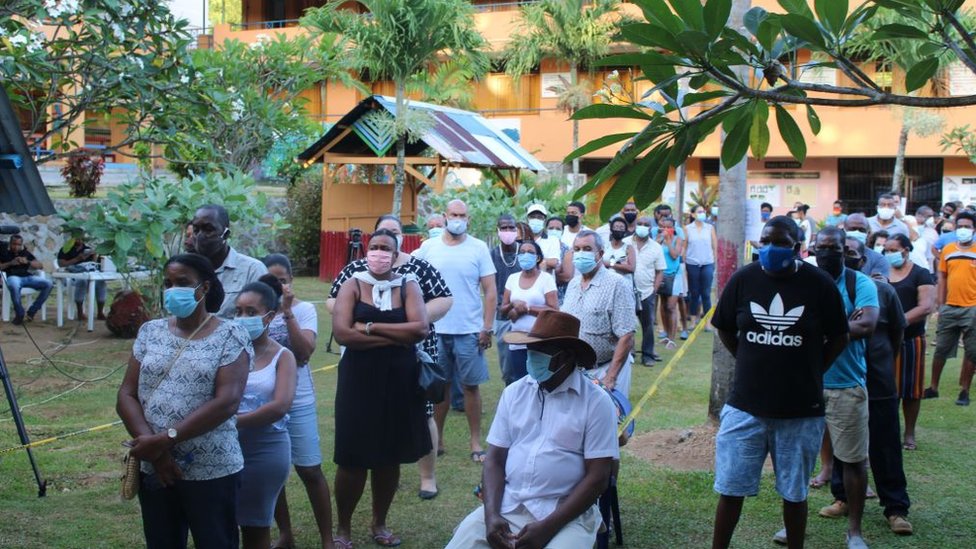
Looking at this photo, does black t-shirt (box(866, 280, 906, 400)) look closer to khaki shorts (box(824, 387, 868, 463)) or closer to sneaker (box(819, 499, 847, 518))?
khaki shorts (box(824, 387, 868, 463))

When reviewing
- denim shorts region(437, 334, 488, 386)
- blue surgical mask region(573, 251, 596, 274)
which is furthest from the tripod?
blue surgical mask region(573, 251, 596, 274)

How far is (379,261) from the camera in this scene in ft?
19.8

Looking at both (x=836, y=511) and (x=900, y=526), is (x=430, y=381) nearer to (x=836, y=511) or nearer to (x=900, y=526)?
(x=836, y=511)

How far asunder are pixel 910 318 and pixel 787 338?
3.22 meters

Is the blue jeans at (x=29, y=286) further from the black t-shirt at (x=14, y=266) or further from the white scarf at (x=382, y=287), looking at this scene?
the white scarf at (x=382, y=287)

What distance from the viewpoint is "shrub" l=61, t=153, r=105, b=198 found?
2233 centimetres

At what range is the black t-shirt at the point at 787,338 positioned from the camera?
204 inches

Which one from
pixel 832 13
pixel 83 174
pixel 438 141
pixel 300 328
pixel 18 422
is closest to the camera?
pixel 832 13

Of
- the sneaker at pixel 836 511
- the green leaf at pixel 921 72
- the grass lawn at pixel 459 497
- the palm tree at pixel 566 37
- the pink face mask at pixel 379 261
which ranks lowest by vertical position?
the grass lawn at pixel 459 497

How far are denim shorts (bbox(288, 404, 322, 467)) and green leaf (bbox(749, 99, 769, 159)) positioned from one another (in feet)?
10.7

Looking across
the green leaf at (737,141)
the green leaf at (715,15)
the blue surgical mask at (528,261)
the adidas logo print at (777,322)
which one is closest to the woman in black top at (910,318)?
the adidas logo print at (777,322)

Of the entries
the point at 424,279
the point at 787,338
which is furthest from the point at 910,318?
the point at 424,279

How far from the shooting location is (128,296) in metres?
13.9

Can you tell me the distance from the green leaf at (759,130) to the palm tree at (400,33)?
655 inches
